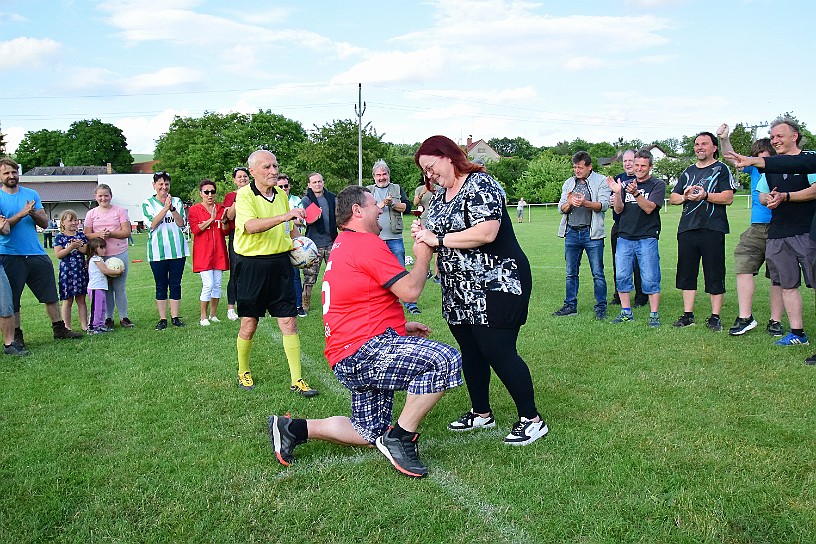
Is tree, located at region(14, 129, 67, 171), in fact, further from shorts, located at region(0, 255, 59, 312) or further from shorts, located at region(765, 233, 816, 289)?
shorts, located at region(765, 233, 816, 289)

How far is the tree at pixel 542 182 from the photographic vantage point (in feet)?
186

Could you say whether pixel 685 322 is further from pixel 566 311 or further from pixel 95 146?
pixel 95 146

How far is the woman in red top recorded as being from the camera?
29.9ft

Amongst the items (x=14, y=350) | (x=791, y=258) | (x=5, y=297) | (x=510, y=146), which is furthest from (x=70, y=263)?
(x=510, y=146)

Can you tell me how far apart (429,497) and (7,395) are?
442 centimetres

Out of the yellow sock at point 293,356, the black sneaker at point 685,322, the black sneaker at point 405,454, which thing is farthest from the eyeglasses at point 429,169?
the black sneaker at point 685,322

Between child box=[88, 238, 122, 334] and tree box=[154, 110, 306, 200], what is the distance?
169 feet

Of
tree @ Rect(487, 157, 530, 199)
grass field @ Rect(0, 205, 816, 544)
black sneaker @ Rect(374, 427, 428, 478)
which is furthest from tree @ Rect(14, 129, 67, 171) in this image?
black sneaker @ Rect(374, 427, 428, 478)

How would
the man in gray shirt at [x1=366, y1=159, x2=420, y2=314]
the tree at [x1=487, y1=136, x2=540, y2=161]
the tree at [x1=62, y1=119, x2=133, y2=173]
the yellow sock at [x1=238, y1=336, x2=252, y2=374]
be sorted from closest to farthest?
the yellow sock at [x1=238, y1=336, x2=252, y2=374] < the man in gray shirt at [x1=366, y1=159, x2=420, y2=314] < the tree at [x1=62, y1=119, x2=133, y2=173] < the tree at [x1=487, y1=136, x2=540, y2=161]

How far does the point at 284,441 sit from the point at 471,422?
4.76ft

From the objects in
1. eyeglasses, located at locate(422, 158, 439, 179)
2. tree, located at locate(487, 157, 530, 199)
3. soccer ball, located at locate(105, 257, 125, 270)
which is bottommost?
soccer ball, located at locate(105, 257, 125, 270)

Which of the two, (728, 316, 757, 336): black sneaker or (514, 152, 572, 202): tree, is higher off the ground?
(514, 152, 572, 202): tree

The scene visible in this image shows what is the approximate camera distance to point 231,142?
63.3m

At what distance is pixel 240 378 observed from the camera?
237 inches
